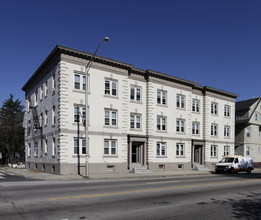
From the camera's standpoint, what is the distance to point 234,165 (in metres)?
30.2

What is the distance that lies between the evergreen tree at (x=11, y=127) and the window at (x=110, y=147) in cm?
3021

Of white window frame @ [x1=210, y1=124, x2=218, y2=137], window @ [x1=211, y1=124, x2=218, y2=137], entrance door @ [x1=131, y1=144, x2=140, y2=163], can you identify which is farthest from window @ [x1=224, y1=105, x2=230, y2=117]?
entrance door @ [x1=131, y1=144, x2=140, y2=163]

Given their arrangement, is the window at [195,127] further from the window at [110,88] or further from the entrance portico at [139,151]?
the window at [110,88]

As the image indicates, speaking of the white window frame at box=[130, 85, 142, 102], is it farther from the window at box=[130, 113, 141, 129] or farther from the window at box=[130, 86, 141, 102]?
the window at box=[130, 113, 141, 129]

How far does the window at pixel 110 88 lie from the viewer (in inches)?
1142

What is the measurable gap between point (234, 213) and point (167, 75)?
26548mm

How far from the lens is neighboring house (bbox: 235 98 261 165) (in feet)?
154

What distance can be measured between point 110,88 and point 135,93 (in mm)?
3957

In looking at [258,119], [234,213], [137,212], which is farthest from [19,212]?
[258,119]

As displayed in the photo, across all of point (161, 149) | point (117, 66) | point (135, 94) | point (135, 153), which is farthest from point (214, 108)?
point (117, 66)

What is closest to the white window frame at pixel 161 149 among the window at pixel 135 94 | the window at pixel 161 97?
the window at pixel 161 97

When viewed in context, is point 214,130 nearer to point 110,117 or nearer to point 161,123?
point 161,123

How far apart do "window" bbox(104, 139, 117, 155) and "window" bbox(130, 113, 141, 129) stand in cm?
356

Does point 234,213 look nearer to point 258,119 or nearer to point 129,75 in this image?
point 129,75
